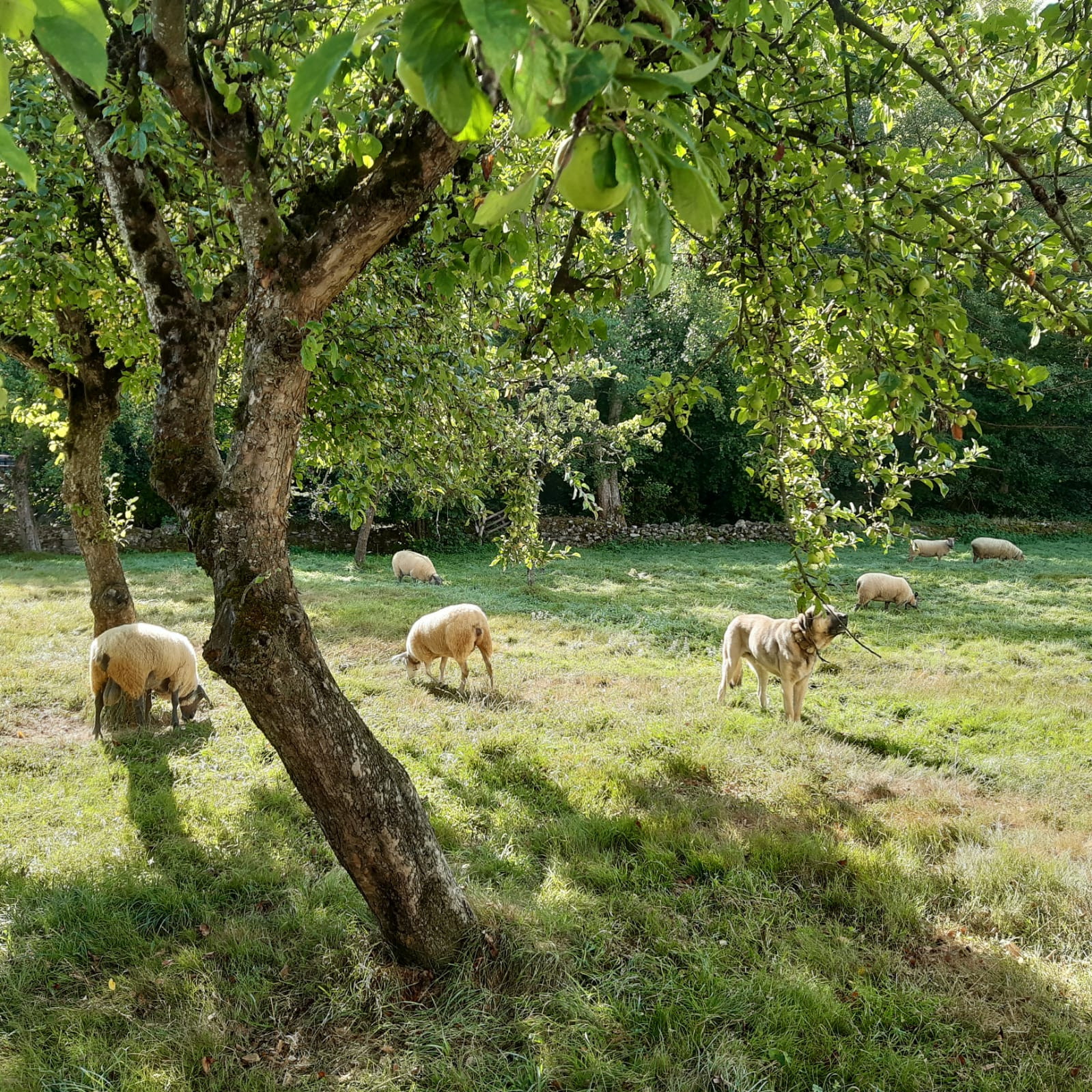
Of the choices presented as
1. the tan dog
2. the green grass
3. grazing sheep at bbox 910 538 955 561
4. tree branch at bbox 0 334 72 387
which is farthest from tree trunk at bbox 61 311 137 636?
grazing sheep at bbox 910 538 955 561

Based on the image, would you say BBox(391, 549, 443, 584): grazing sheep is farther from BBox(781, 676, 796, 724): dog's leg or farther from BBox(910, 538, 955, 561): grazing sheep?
BBox(910, 538, 955, 561): grazing sheep

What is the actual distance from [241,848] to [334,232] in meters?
4.56

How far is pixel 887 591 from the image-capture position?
15641 millimetres

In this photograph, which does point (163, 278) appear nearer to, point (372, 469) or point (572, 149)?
point (372, 469)

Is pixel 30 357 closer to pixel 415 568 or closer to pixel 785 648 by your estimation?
pixel 785 648

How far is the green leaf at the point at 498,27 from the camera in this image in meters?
0.64

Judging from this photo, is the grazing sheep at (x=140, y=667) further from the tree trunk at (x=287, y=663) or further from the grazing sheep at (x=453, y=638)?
the tree trunk at (x=287, y=663)

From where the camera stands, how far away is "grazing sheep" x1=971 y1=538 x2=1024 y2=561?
907 inches

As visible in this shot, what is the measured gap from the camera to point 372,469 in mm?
6152

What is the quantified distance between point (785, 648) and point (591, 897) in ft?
14.0

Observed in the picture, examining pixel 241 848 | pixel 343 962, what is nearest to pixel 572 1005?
pixel 343 962

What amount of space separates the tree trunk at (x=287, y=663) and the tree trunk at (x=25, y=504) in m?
25.2

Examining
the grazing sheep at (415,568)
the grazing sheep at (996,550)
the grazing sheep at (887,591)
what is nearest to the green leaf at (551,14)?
the grazing sheep at (887,591)


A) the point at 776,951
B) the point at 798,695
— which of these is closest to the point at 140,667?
the point at 776,951
